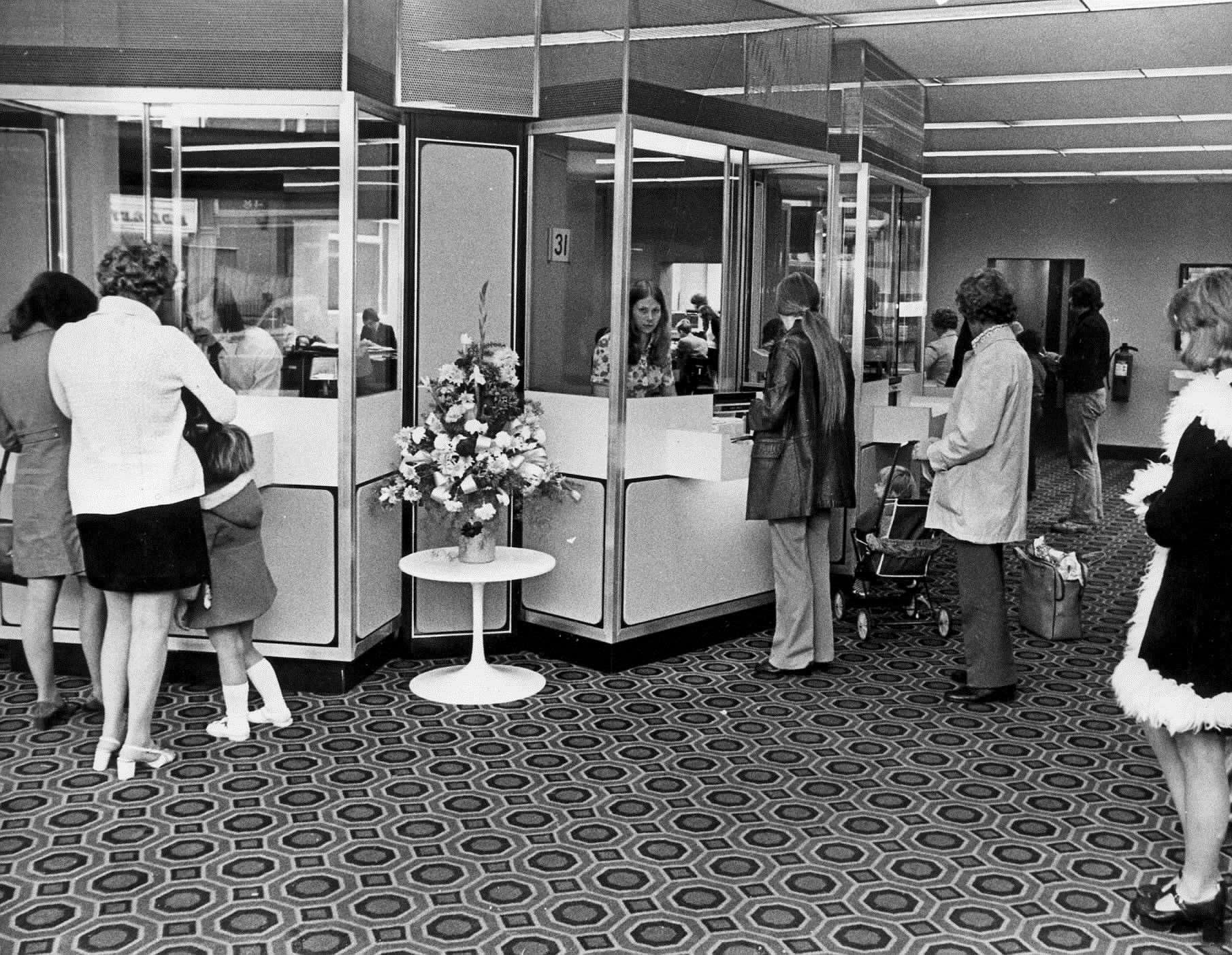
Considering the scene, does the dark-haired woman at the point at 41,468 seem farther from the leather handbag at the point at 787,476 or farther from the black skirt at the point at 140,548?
the leather handbag at the point at 787,476

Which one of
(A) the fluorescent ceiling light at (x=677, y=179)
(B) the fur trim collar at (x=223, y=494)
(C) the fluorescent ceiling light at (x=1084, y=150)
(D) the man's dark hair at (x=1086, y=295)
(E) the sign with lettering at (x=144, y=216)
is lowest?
(B) the fur trim collar at (x=223, y=494)

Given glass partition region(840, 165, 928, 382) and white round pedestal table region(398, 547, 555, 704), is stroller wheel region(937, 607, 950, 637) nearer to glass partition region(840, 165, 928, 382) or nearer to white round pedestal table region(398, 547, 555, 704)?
glass partition region(840, 165, 928, 382)

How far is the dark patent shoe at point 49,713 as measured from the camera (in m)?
4.96

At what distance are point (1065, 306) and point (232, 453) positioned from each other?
1323cm

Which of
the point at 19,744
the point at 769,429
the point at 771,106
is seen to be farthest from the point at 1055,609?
the point at 19,744

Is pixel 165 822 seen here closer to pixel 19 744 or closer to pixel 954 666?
pixel 19 744

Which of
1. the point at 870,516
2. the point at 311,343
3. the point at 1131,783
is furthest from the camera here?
the point at 870,516

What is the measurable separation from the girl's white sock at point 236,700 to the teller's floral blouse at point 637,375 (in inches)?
76.0

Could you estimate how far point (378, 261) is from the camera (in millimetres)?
5516

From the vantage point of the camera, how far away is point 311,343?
5.36 m

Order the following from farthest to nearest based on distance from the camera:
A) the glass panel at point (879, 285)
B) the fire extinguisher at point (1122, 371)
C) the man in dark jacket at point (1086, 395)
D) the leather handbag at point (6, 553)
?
the fire extinguisher at point (1122, 371)
the man in dark jacket at point (1086, 395)
the glass panel at point (879, 285)
the leather handbag at point (6, 553)

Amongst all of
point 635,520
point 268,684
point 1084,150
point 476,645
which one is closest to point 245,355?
point 268,684

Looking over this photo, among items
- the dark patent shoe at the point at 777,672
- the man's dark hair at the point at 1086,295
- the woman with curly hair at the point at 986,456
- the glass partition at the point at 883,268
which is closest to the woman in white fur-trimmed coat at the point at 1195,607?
the woman with curly hair at the point at 986,456

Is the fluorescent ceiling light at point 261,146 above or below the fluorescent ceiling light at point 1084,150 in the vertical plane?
below
